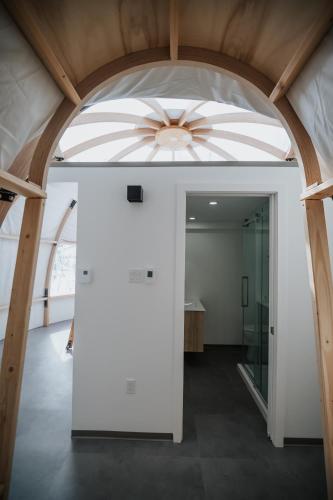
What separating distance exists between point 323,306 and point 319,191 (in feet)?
1.62

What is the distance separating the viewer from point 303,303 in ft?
6.95

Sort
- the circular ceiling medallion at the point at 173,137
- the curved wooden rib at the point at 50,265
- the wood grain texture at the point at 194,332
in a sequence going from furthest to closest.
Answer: the curved wooden rib at the point at 50,265
the wood grain texture at the point at 194,332
the circular ceiling medallion at the point at 173,137

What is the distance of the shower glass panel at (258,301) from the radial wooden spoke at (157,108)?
1662 mm

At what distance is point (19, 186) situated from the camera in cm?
99

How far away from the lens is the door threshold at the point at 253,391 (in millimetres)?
2516

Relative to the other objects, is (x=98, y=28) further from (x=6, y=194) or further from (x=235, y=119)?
(x=235, y=119)

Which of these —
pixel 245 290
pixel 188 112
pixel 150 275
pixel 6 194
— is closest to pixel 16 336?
pixel 6 194

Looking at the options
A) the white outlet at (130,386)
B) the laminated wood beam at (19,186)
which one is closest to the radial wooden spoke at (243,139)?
the laminated wood beam at (19,186)

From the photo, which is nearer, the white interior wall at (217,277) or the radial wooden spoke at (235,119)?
the radial wooden spoke at (235,119)

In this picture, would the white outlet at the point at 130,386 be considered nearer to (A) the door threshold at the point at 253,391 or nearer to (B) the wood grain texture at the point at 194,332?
(A) the door threshold at the point at 253,391

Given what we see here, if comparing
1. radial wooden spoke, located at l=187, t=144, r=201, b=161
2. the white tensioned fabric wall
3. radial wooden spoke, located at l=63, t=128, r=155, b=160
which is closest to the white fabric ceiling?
radial wooden spoke, located at l=63, t=128, r=155, b=160

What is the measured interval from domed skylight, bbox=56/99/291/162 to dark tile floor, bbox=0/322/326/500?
2.85 m

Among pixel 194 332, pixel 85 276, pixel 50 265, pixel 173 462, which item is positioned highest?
pixel 50 265

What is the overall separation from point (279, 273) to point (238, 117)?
2171mm
